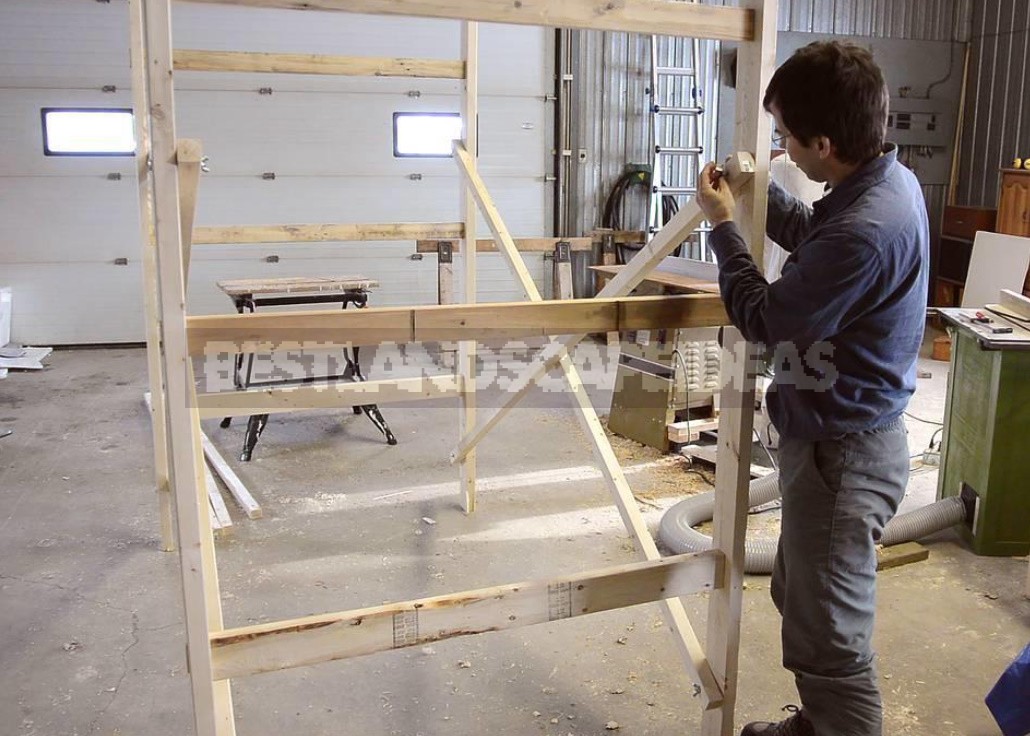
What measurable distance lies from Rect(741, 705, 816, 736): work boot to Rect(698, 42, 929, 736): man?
165 millimetres

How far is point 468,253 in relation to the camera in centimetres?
389

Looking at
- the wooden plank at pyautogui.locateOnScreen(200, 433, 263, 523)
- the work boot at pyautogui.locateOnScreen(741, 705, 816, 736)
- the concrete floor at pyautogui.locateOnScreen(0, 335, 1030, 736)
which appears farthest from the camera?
the wooden plank at pyautogui.locateOnScreen(200, 433, 263, 523)

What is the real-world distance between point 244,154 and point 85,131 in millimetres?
1434

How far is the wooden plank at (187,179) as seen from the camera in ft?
5.51

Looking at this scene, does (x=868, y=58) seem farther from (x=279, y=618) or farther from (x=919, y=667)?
(x=279, y=618)

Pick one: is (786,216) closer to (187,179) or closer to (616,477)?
(616,477)

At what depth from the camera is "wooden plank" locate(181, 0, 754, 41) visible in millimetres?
1832

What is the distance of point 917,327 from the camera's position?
1954 millimetres

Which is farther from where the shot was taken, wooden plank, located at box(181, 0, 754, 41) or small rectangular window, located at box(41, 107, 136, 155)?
small rectangular window, located at box(41, 107, 136, 155)

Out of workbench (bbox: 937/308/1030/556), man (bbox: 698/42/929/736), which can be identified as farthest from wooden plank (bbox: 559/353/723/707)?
workbench (bbox: 937/308/1030/556)

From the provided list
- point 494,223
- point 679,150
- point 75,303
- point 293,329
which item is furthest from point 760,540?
point 75,303

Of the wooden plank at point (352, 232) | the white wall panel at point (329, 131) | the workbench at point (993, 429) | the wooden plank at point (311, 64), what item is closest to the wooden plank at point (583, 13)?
the wooden plank at point (311, 64)

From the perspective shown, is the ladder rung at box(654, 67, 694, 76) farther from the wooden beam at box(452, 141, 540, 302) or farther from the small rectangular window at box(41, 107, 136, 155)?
the wooden beam at box(452, 141, 540, 302)

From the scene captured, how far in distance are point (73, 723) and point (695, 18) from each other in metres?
2.63
